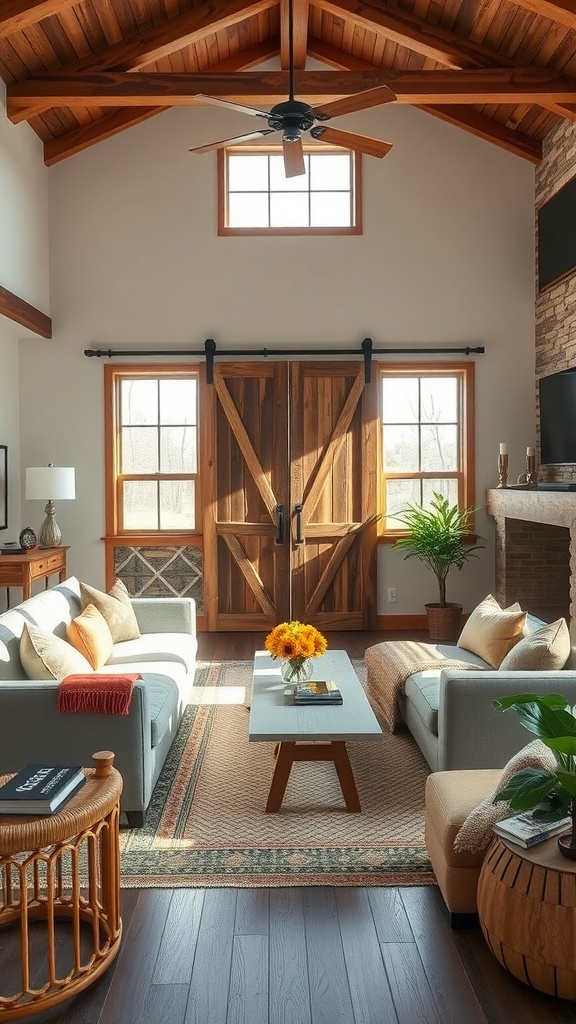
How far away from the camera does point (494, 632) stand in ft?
14.2

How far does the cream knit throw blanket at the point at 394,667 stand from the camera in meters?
4.38

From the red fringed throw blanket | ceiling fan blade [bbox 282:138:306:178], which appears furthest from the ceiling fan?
the red fringed throw blanket

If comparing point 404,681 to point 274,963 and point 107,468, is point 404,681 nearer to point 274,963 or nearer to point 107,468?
point 274,963

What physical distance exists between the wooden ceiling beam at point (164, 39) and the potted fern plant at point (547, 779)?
18.7ft

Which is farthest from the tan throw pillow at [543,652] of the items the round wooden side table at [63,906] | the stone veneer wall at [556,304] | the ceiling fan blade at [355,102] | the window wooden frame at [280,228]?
the window wooden frame at [280,228]

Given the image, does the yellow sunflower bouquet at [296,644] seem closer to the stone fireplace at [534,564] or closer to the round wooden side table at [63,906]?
the round wooden side table at [63,906]

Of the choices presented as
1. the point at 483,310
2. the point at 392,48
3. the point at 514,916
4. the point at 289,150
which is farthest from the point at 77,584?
the point at 392,48

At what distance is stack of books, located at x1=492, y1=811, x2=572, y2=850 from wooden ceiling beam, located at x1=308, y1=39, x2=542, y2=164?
20.7ft

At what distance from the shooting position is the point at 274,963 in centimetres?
247

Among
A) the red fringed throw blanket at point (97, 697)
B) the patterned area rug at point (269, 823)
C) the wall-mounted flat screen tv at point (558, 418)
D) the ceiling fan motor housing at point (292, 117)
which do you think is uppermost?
the ceiling fan motor housing at point (292, 117)

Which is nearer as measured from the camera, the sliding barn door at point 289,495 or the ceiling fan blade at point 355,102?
the ceiling fan blade at point 355,102

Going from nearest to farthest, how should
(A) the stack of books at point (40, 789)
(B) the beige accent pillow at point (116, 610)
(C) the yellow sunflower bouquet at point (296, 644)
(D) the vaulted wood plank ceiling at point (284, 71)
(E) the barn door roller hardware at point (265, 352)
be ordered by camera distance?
(A) the stack of books at point (40, 789) < (C) the yellow sunflower bouquet at point (296, 644) < (B) the beige accent pillow at point (116, 610) < (D) the vaulted wood plank ceiling at point (284, 71) < (E) the barn door roller hardware at point (265, 352)

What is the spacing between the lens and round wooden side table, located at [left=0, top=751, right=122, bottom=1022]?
218 centimetres

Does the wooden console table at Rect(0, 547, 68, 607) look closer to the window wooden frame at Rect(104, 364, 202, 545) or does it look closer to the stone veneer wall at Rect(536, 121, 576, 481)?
the window wooden frame at Rect(104, 364, 202, 545)
